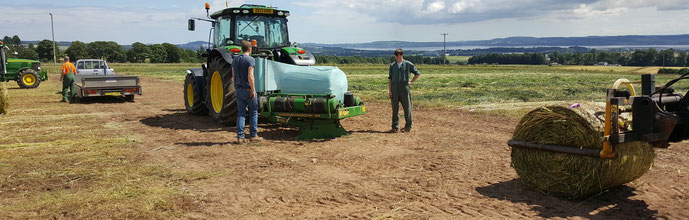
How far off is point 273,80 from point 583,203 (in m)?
6.21

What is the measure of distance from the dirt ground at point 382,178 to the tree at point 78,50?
280 feet

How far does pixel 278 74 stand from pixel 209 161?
9.96ft

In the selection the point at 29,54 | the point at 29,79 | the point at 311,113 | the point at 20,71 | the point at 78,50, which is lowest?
the point at 311,113

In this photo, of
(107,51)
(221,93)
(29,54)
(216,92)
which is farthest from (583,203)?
(107,51)

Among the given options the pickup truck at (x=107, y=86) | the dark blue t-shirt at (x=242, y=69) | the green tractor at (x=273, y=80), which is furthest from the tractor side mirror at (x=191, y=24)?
the pickup truck at (x=107, y=86)

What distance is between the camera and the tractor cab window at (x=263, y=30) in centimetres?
1155

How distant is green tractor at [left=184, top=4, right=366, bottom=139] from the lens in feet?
30.5

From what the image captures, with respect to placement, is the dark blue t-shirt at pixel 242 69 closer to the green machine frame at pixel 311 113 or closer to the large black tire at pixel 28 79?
the green machine frame at pixel 311 113

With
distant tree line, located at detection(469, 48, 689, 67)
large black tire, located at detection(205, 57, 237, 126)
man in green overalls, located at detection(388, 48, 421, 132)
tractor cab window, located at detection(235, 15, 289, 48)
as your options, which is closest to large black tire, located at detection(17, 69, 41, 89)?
large black tire, located at detection(205, 57, 237, 126)

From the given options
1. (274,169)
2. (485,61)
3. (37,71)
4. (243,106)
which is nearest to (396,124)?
(243,106)

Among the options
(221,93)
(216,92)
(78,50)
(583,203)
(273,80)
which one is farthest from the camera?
(78,50)

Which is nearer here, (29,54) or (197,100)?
(197,100)

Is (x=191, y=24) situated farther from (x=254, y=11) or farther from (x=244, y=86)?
(x=244, y=86)

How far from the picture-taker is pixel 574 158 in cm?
532
